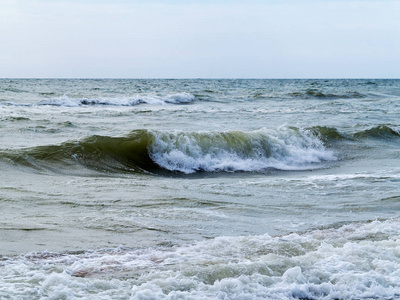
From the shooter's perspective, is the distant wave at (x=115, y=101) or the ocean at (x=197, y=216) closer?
the ocean at (x=197, y=216)

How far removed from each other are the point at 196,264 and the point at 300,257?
0.96 metres

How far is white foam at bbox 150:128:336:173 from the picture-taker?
39.0ft

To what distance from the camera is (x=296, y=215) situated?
22.5 ft

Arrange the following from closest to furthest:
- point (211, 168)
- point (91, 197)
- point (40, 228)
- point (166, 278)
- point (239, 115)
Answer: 1. point (166, 278)
2. point (40, 228)
3. point (91, 197)
4. point (211, 168)
5. point (239, 115)

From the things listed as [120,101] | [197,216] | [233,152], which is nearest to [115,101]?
[120,101]

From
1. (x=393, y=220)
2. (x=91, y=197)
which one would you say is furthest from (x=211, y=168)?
(x=393, y=220)

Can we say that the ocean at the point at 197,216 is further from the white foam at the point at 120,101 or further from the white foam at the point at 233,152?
the white foam at the point at 120,101

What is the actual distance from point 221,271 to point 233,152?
28.0ft

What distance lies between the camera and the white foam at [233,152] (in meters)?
11.9

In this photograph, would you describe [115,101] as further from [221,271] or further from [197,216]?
[221,271]

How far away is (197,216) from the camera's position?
21.4 feet

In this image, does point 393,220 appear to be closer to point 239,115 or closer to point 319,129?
point 319,129

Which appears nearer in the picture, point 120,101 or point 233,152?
point 233,152

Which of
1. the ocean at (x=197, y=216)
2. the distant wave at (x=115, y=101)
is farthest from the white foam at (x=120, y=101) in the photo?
the ocean at (x=197, y=216)
